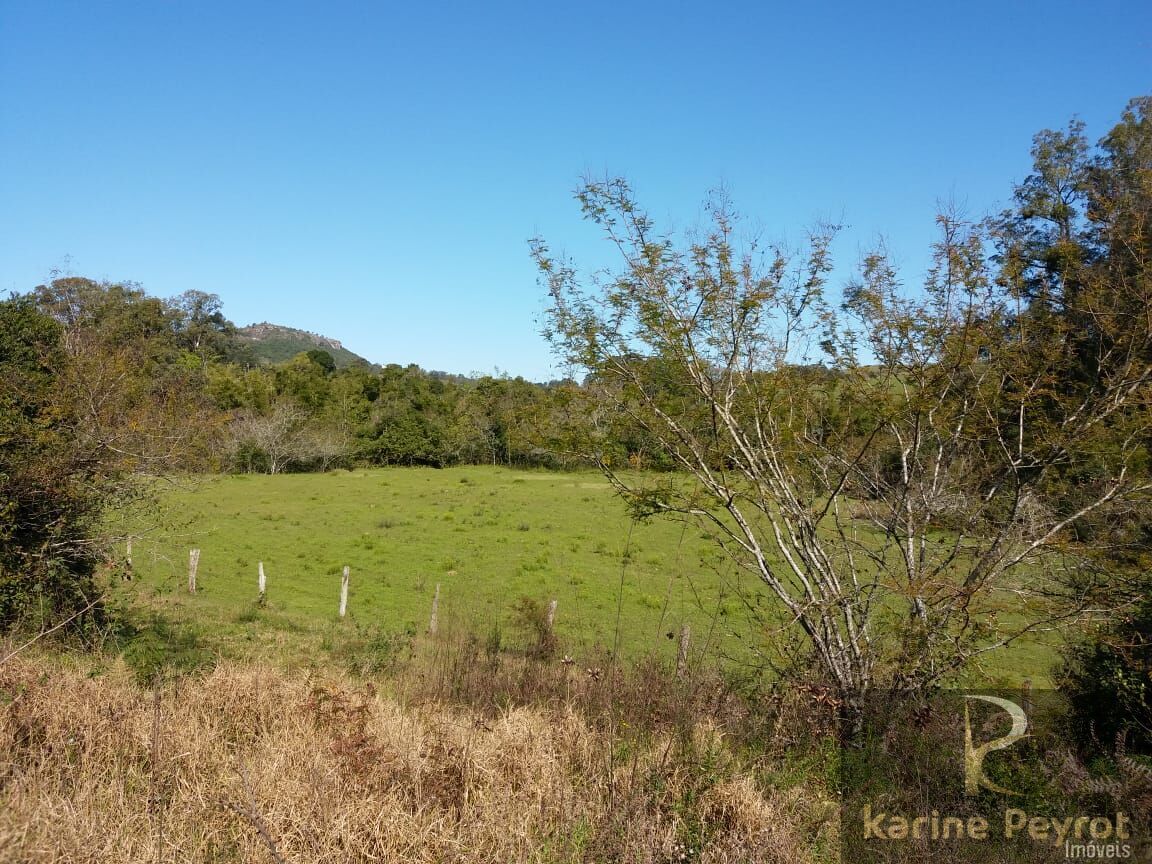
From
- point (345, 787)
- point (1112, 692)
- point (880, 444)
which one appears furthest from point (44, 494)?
point (1112, 692)

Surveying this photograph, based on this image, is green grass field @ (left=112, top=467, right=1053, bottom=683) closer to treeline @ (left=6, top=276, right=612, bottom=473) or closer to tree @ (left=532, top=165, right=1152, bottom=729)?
tree @ (left=532, top=165, right=1152, bottom=729)

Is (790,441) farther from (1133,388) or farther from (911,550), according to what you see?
(1133,388)

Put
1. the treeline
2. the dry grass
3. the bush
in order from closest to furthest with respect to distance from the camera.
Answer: the dry grass < the bush < the treeline

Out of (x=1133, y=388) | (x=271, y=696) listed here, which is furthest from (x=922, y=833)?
(x=271, y=696)

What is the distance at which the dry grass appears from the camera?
3.62 meters

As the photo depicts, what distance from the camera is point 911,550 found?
7582 millimetres

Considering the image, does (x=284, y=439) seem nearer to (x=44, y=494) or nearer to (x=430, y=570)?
(x=430, y=570)

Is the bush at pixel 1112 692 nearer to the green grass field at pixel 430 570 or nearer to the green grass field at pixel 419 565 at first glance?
the green grass field at pixel 430 570

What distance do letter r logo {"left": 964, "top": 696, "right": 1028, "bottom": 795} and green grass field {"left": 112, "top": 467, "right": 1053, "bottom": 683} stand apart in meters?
0.52

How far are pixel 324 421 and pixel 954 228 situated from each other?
2406 inches

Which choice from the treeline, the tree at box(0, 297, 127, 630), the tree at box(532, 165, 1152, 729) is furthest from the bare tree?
the tree at box(532, 165, 1152, 729)

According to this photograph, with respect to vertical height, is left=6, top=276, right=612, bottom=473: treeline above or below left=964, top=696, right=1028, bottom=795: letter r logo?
above

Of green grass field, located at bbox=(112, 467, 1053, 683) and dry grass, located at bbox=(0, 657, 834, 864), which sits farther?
green grass field, located at bbox=(112, 467, 1053, 683)

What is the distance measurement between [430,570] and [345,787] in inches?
711
